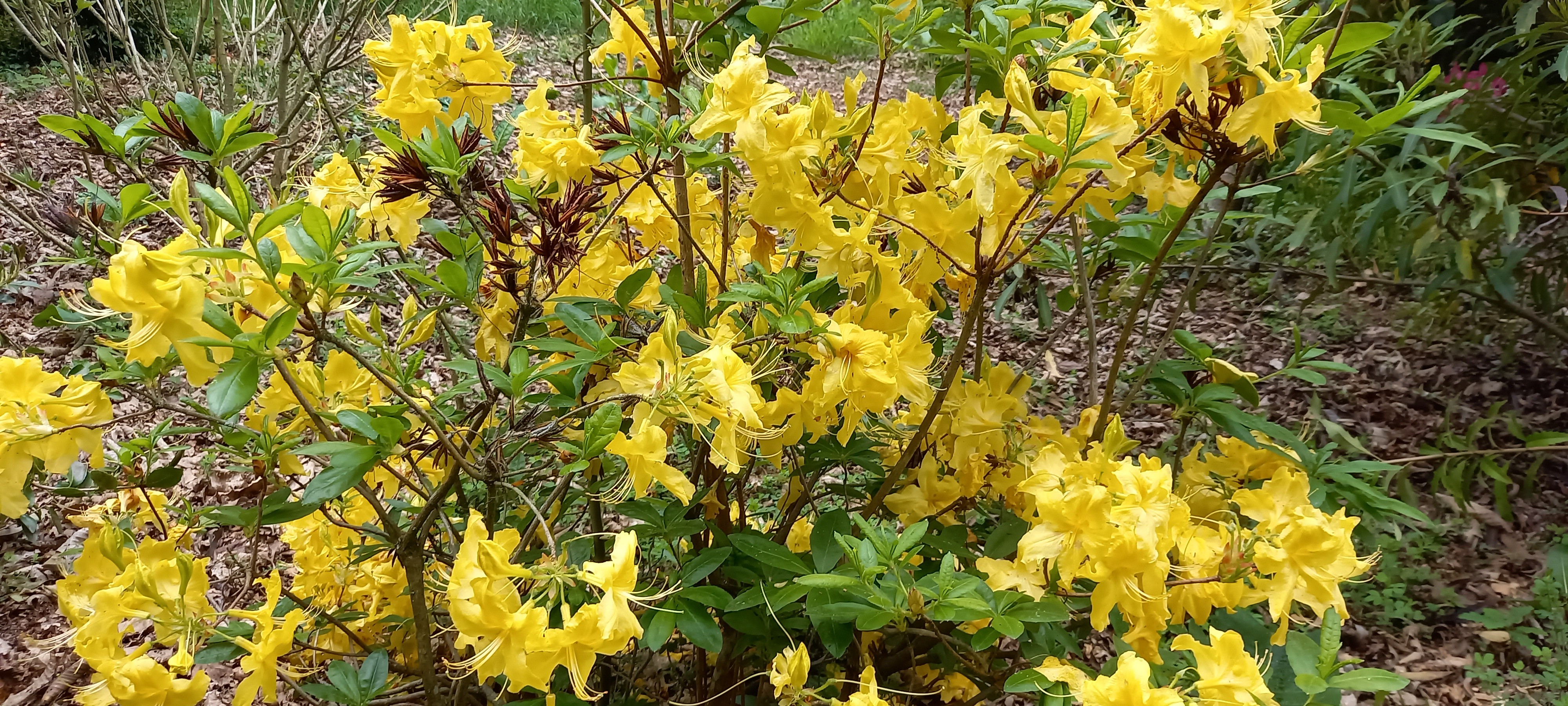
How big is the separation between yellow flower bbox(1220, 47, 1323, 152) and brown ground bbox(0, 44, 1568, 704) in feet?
2.79

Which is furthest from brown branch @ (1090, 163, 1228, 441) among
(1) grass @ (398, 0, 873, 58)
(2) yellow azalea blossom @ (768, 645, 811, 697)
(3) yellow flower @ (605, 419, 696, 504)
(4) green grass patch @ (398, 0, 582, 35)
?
(4) green grass patch @ (398, 0, 582, 35)

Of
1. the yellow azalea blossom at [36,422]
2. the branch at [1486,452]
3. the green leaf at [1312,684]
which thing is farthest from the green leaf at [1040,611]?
the branch at [1486,452]

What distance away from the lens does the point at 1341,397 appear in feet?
10.7

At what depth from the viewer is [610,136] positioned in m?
1.16

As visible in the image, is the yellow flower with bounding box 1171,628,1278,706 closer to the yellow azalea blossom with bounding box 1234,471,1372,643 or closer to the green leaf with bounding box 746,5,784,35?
the yellow azalea blossom with bounding box 1234,471,1372,643

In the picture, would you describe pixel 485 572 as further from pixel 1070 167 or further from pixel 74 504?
pixel 74 504

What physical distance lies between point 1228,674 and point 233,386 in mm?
1064

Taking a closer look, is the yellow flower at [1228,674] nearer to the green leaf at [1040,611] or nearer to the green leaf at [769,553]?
the green leaf at [1040,611]

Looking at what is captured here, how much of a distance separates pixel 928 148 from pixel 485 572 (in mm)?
950

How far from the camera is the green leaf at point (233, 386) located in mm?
867

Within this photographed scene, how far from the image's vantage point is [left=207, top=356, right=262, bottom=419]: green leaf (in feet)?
2.84

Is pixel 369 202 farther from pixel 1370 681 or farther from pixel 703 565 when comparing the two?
pixel 1370 681

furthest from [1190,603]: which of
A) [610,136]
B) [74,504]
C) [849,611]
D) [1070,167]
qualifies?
[74,504]

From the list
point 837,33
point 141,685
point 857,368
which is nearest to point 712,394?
point 857,368
